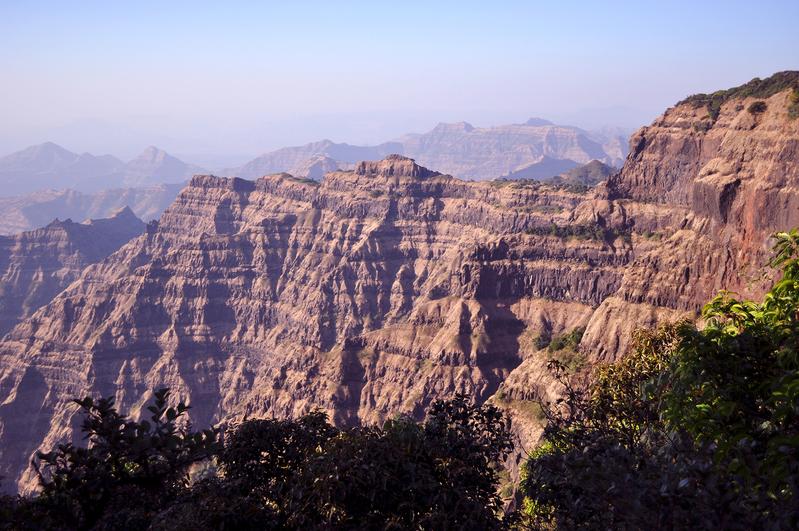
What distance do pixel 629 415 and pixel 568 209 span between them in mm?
165708

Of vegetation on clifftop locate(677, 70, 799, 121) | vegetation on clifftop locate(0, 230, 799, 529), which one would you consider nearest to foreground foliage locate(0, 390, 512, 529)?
vegetation on clifftop locate(0, 230, 799, 529)

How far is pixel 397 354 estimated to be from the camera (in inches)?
5856

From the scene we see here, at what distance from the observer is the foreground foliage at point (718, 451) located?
1619cm

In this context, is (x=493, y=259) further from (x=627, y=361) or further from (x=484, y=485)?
(x=484, y=485)

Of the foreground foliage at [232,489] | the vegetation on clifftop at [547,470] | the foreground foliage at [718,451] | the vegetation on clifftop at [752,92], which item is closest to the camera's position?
the foreground foliage at [718,451]

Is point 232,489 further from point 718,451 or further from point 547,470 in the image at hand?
point 718,451

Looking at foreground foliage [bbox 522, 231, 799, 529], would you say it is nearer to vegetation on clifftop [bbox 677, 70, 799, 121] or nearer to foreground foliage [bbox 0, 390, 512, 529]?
foreground foliage [bbox 0, 390, 512, 529]

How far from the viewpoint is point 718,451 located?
19688 millimetres

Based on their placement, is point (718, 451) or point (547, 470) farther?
point (547, 470)

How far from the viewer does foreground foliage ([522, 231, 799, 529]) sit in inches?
637

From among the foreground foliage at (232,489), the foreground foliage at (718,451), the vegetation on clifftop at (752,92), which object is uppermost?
the vegetation on clifftop at (752,92)

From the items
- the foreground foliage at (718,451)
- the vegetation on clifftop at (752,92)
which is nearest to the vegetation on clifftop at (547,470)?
the foreground foliage at (718,451)

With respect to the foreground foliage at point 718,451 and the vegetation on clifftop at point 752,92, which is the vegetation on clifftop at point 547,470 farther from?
the vegetation on clifftop at point 752,92

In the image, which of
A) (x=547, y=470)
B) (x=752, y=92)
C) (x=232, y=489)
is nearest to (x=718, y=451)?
(x=547, y=470)
